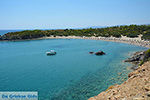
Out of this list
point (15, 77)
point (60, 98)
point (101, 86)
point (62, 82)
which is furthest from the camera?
point (15, 77)

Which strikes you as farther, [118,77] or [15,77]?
[15,77]

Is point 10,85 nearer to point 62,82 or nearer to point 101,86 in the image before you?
point 62,82

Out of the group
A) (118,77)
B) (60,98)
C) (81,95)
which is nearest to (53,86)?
(60,98)

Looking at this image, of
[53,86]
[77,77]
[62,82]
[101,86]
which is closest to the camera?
[101,86]

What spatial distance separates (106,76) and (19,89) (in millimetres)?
13555

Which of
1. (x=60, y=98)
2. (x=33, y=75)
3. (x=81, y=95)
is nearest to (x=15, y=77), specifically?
(x=33, y=75)

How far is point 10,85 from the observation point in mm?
20203

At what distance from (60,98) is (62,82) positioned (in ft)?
16.4

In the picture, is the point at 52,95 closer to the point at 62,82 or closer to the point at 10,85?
the point at 62,82

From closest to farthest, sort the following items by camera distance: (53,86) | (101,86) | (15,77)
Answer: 1. (101,86)
2. (53,86)
3. (15,77)

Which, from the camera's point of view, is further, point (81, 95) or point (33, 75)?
point (33, 75)

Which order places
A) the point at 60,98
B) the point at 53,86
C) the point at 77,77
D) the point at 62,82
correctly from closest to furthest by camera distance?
the point at 60,98 → the point at 53,86 → the point at 62,82 → the point at 77,77

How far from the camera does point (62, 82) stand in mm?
20188

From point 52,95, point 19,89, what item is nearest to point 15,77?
point 19,89
